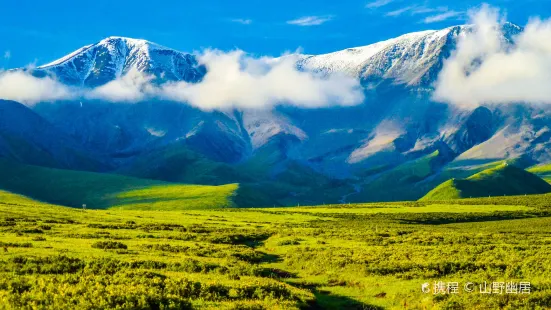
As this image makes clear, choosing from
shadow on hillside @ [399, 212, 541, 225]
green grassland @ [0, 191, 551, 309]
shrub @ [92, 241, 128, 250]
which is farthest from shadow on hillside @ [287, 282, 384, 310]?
shadow on hillside @ [399, 212, 541, 225]

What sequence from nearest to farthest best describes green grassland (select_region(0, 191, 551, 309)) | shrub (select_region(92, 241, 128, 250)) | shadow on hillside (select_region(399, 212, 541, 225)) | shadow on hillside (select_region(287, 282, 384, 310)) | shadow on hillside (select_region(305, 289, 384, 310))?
green grassland (select_region(0, 191, 551, 309)) → shadow on hillside (select_region(287, 282, 384, 310)) → shadow on hillside (select_region(305, 289, 384, 310)) → shrub (select_region(92, 241, 128, 250)) → shadow on hillside (select_region(399, 212, 541, 225))

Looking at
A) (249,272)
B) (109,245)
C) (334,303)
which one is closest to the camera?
(334,303)

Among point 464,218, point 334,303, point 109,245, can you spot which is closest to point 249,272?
point 334,303

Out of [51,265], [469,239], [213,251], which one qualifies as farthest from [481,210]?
[51,265]

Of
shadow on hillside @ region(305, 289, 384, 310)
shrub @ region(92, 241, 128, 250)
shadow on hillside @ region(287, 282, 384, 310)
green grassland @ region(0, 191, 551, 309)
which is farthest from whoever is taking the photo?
shrub @ region(92, 241, 128, 250)

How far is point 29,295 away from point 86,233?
163 ft

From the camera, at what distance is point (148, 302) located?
33594 millimetres

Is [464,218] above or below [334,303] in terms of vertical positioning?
above

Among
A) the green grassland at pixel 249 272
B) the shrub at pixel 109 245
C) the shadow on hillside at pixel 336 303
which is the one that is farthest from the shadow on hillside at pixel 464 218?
the shadow on hillside at pixel 336 303

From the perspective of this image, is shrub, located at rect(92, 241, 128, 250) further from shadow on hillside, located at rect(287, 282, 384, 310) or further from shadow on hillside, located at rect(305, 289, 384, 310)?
shadow on hillside, located at rect(305, 289, 384, 310)

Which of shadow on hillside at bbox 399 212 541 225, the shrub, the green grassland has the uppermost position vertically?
shadow on hillside at bbox 399 212 541 225

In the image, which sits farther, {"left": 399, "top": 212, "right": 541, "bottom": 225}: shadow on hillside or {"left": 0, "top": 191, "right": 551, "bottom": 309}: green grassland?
{"left": 399, "top": 212, "right": 541, "bottom": 225}: shadow on hillside

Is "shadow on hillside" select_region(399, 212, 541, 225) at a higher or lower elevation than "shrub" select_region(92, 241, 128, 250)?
higher

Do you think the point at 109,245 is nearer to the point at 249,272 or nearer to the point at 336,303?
the point at 249,272
